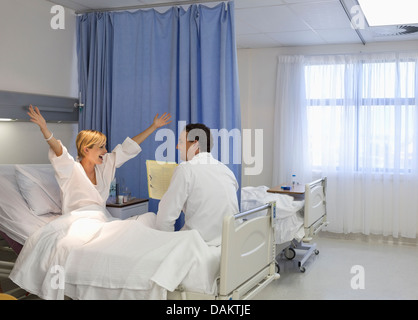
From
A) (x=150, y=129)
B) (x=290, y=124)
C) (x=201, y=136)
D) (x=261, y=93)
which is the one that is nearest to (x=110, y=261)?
(x=201, y=136)

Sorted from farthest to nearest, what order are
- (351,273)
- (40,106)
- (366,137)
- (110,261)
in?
(366,137) → (351,273) → (40,106) → (110,261)

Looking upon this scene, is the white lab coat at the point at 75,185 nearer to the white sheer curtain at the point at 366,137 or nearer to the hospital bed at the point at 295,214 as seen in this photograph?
the hospital bed at the point at 295,214

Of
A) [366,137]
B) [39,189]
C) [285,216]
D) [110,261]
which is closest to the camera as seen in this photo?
[110,261]

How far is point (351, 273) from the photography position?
189 inches

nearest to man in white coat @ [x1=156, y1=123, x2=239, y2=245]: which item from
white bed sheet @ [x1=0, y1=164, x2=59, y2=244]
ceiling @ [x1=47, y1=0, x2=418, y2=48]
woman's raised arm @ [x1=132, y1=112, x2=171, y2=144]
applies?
woman's raised arm @ [x1=132, y1=112, x2=171, y2=144]

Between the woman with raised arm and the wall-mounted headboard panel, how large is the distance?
262mm

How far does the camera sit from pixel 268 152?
6957 mm

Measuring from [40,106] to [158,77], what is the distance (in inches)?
41.3

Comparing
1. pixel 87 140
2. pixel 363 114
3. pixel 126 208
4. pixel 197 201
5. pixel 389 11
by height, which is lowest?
pixel 126 208

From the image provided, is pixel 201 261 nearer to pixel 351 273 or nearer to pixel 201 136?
pixel 201 136

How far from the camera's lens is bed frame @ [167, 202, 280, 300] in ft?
8.09

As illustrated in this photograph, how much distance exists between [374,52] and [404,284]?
10.3 feet

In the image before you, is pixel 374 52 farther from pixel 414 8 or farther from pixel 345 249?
pixel 345 249
